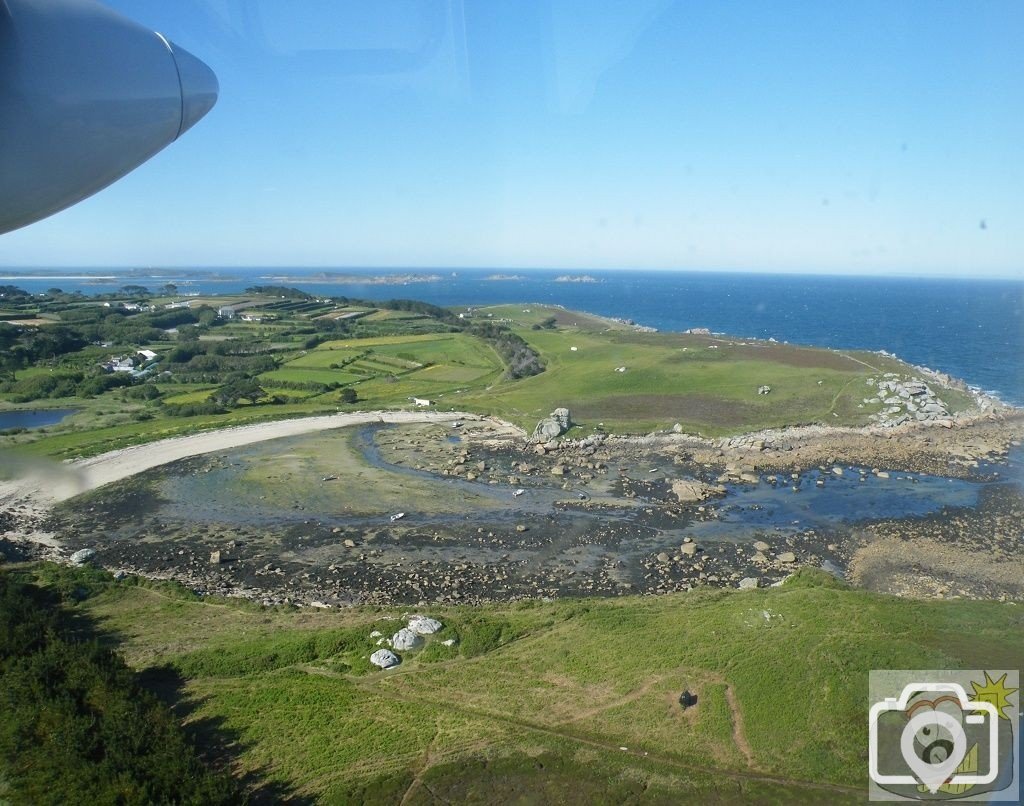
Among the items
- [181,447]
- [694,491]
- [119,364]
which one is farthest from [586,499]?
[119,364]

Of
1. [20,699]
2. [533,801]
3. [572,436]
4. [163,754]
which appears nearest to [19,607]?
[20,699]

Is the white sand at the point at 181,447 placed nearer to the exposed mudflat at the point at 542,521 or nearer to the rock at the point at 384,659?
the exposed mudflat at the point at 542,521

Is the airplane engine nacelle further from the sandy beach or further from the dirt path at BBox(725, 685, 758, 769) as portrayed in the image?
the sandy beach

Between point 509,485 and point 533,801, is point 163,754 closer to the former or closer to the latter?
point 533,801

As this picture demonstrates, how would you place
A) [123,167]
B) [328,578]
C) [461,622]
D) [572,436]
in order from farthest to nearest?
[572,436], [328,578], [461,622], [123,167]

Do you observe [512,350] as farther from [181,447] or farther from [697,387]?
[181,447]
